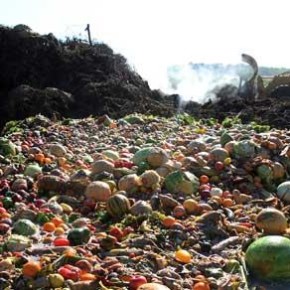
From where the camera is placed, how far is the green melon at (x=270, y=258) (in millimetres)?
5012

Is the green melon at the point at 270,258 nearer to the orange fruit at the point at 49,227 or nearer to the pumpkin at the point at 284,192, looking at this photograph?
the pumpkin at the point at 284,192

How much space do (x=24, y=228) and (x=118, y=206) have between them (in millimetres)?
992

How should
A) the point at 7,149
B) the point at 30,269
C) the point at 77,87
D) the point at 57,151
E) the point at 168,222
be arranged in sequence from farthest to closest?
the point at 77,87
the point at 7,149
the point at 57,151
the point at 168,222
the point at 30,269

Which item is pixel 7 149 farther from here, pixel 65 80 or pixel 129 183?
pixel 65 80

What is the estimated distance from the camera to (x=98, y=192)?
6.93 m

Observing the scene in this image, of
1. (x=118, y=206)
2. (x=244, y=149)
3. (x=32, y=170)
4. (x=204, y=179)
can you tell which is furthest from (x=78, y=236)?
(x=244, y=149)

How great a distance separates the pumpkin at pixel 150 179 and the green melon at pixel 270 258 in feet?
6.87

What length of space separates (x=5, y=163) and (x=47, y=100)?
30.9 ft

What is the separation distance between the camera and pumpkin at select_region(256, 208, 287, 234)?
5.63m

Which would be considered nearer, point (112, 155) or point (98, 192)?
point (98, 192)

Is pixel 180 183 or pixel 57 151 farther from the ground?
pixel 57 151

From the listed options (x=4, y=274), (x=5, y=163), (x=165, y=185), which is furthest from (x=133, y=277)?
(x=5, y=163)

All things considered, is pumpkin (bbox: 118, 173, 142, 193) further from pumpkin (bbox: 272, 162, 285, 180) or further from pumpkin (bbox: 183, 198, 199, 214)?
pumpkin (bbox: 272, 162, 285, 180)

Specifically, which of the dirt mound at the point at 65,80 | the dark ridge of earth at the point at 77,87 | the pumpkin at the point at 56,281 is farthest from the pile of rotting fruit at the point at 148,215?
the dirt mound at the point at 65,80
